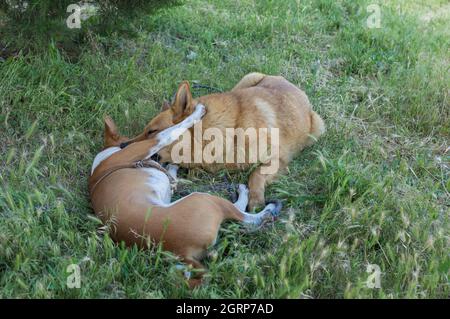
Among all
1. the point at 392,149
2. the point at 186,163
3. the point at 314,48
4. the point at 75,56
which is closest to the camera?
the point at 186,163

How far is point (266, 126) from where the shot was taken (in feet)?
14.3

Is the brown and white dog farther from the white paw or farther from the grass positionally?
the grass

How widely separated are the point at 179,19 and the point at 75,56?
1.58 meters

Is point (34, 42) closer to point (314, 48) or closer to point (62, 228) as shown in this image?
point (62, 228)

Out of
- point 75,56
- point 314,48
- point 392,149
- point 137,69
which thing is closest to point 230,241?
point 392,149

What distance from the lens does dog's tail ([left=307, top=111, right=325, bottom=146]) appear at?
15.4 ft

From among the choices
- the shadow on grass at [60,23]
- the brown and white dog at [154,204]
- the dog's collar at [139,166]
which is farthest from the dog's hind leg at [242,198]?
the shadow on grass at [60,23]

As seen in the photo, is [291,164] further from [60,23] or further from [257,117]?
[60,23]

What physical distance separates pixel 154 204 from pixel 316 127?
200 cm

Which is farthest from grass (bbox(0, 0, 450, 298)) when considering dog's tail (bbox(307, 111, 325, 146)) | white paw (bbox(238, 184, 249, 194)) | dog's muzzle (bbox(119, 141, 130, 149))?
dog's muzzle (bbox(119, 141, 130, 149))

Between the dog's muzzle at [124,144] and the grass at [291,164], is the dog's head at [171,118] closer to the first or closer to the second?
the dog's muzzle at [124,144]

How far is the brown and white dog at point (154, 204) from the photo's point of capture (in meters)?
3.12

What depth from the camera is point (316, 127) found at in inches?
187
